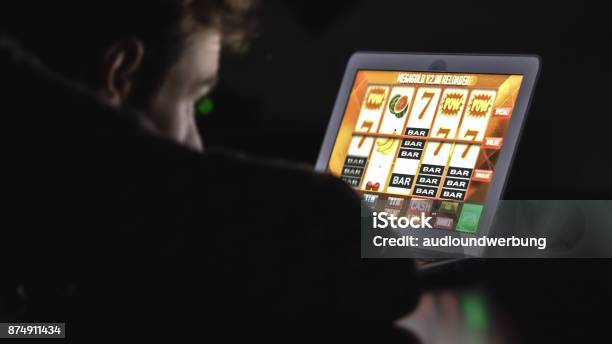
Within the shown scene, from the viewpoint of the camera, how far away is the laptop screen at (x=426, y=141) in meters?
1.33

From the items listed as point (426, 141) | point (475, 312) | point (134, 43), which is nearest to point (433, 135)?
Answer: point (426, 141)

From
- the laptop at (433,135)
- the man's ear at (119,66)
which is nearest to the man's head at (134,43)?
the man's ear at (119,66)

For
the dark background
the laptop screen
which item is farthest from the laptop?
the dark background

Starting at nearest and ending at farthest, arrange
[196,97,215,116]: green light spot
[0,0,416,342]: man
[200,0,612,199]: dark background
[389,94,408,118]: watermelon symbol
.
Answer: [0,0,416,342]: man
[389,94,408,118]: watermelon symbol
[200,0,612,199]: dark background
[196,97,215,116]: green light spot

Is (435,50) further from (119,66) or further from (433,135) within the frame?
(119,66)

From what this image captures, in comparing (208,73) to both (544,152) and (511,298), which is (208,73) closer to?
(511,298)

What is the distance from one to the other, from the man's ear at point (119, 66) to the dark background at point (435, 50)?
650 millimetres

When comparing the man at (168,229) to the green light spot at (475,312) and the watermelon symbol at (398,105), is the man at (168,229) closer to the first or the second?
the green light spot at (475,312)

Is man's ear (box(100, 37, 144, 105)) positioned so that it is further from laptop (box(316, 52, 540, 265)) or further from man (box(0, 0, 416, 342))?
laptop (box(316, 52, 540, 265))

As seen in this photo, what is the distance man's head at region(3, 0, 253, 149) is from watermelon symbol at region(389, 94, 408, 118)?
1.96ft

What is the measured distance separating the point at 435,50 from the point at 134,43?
3.88ft

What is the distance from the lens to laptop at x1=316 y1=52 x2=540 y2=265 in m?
1.32

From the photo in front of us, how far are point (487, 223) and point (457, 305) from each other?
26cm

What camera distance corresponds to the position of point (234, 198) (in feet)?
2.46
